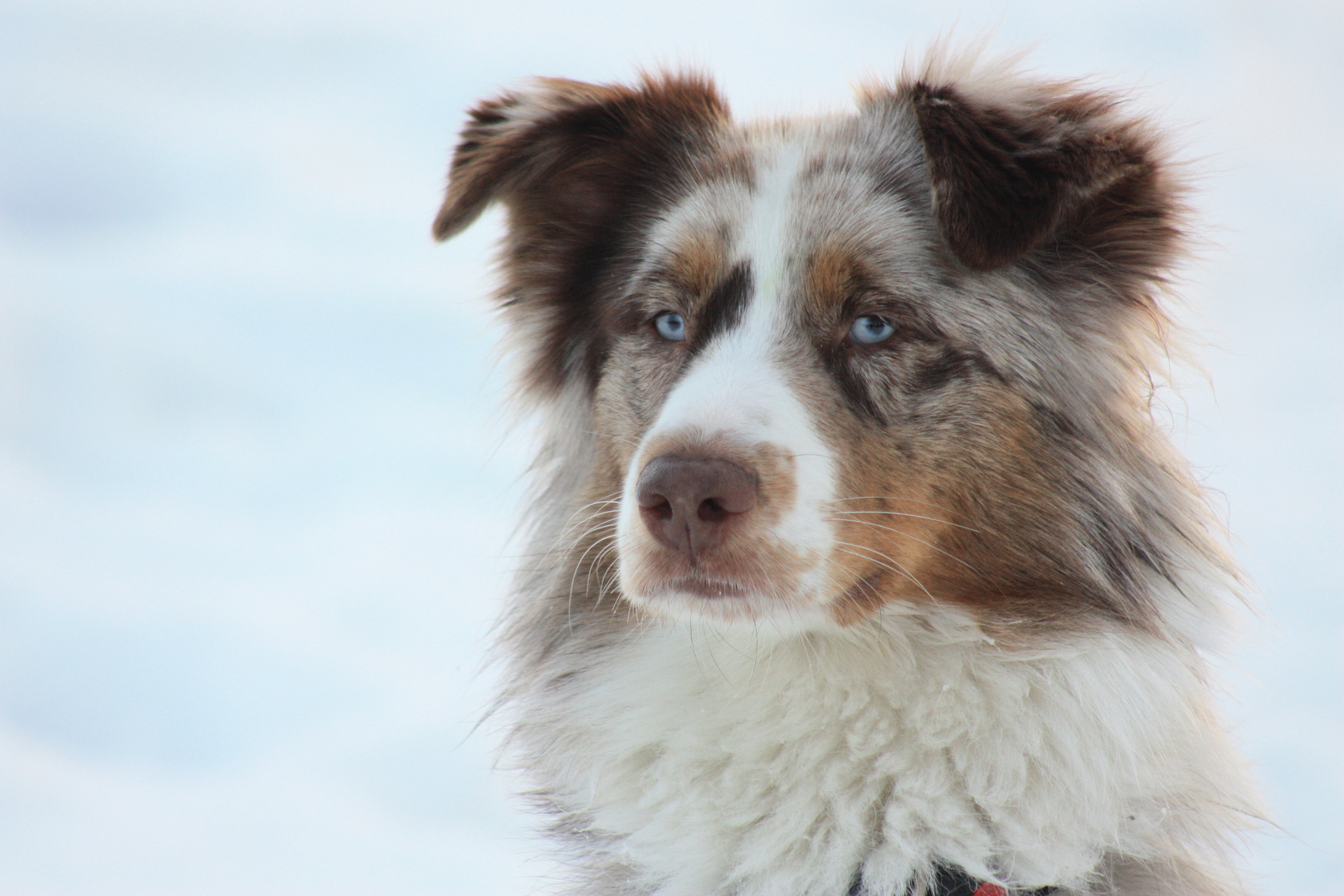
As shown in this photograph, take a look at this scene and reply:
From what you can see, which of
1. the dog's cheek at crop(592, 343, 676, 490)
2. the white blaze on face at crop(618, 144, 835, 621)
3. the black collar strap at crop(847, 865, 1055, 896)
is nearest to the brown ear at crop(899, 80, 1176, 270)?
the white blaze on face at crop(618, 144, 835, 621)

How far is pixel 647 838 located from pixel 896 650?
777 millimetres

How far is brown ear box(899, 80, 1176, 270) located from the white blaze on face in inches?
17.5

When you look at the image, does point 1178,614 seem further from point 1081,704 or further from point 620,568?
point 620,568

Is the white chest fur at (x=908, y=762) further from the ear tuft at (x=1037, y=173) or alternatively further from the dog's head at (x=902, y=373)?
the ear tuft at (x=1037, y=173)

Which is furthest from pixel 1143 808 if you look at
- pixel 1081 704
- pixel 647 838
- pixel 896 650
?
pixel 647 838

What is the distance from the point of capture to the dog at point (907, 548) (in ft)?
8.92

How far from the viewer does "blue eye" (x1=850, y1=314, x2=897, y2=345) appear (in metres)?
3.01

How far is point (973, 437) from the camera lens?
2.99m

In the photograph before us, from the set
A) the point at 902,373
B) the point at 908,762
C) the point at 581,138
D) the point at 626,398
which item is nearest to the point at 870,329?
the point at 902,373

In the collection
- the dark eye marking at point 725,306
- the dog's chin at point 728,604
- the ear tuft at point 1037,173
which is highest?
the ear tuft at point 1037,173

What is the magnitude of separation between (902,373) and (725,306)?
49cm

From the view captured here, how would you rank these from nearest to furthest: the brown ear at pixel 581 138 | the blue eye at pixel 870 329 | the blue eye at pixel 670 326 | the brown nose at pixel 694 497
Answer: the brown nose at pixel 694 497 < the blue eye at pixel 870 329 < the blue eye at pixel 670 326 < the brown ear at pixel 581 138

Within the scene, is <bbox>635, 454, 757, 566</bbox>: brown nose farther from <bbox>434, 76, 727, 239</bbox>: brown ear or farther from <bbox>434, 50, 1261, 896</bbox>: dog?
<bbox>434, 76, 727, 239</bbox>: brown ear

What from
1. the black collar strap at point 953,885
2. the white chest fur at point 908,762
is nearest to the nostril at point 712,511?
the white chest fur at point 908,762
